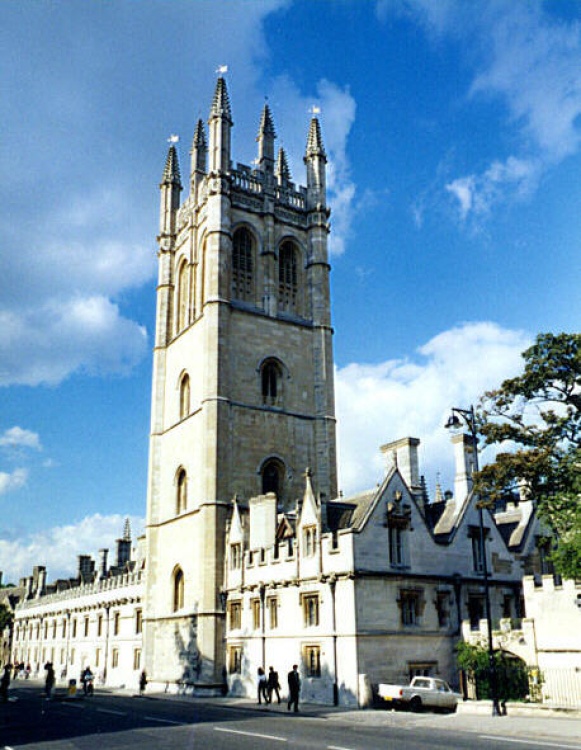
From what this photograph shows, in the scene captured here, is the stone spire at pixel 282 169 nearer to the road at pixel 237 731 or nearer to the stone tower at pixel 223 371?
the stone tower at pixel 223 371

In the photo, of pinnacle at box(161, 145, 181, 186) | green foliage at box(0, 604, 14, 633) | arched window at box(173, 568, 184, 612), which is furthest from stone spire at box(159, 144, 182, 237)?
green foliage at box(0, 604, 14, 633)

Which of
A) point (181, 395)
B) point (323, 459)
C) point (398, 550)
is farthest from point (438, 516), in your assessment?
point (181, 395)

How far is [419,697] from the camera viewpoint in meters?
26.2

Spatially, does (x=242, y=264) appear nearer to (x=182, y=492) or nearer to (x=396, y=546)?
(x=182, y=492)

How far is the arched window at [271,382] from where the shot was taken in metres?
45.8

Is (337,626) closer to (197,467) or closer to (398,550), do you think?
(398,550)

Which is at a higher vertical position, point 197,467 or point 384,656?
point 197,467

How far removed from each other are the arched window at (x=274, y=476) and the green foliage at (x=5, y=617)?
5108 centimetres

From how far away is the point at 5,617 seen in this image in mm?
82438

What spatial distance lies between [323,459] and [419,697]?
2079cm

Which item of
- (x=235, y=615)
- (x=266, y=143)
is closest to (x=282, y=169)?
(x=266, y=143)

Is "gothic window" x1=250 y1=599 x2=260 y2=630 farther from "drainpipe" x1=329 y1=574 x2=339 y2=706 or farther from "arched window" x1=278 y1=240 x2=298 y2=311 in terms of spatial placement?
"arched window" x1=278 y1=240 x2=298 y2=311

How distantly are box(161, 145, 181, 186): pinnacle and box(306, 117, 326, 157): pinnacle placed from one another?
10057 mm

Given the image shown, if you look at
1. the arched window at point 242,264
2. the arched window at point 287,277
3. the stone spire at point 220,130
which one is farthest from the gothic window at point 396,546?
the stone spire at point 220,130
